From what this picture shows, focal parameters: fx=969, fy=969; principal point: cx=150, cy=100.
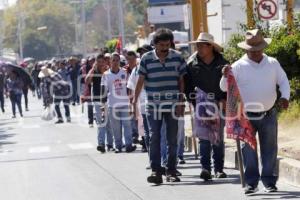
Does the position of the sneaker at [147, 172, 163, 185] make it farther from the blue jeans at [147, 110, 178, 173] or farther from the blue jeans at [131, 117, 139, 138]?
the blue jeans at [131, 117, 139, 138]

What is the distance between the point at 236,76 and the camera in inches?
454

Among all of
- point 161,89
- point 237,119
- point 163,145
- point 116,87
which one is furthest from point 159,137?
point 116,87

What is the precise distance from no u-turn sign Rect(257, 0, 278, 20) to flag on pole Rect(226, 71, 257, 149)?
914cm

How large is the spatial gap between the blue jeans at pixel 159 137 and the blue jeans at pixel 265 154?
66.4 inches

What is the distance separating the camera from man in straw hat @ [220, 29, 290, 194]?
11445mm

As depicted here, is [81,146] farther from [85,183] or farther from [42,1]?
[42,1]

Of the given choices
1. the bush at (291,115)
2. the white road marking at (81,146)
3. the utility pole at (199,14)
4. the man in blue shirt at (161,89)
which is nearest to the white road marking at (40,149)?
the white road marking at (81,146)

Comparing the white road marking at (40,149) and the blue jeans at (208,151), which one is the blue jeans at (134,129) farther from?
the blue jeans at (208,151)

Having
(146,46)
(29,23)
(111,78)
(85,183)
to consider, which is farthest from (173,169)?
(29,23)

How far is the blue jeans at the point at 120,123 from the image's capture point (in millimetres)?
18250

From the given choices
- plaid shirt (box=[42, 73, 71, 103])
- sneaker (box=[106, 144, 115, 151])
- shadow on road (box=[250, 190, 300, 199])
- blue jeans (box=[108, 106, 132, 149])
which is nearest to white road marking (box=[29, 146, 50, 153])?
sneaker (box=[106, 144, 115, 151])

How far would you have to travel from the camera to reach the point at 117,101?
18188 millimetres

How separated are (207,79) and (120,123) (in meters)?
5.86

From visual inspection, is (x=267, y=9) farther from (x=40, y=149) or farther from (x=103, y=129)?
(x=40, y=149)
